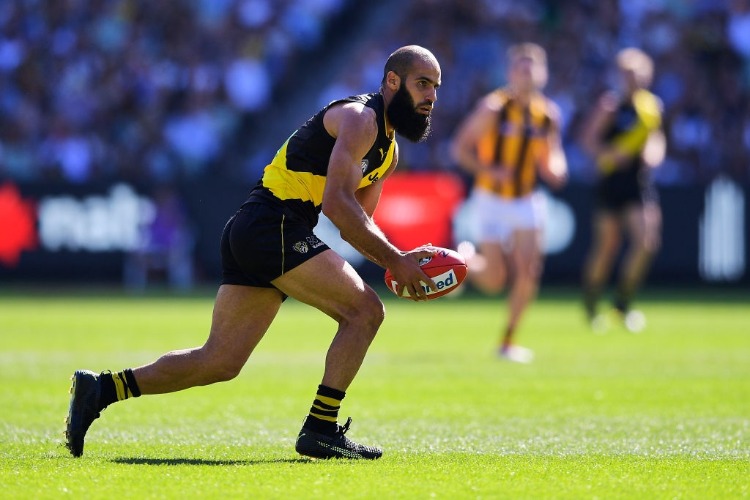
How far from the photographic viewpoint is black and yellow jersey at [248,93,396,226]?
6.89 meters

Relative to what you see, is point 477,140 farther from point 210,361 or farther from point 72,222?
point 72,222

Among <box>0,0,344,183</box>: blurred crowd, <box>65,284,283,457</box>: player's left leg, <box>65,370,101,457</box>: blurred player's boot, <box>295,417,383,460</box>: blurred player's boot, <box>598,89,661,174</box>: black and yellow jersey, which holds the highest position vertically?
<box>0,0,344,183</box>: blurred crowd

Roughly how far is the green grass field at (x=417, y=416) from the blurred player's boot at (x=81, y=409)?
115 millimetres

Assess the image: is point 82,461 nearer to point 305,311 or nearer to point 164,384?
point 164,384

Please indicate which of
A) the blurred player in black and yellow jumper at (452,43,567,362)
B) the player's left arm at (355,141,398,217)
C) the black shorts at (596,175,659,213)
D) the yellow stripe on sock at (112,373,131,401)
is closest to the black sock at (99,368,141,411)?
the yellow stripe on sock at (112,373,131,401)

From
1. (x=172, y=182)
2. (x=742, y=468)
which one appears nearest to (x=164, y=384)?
(x=742, y=468)

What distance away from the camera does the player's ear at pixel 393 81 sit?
6.90 metres

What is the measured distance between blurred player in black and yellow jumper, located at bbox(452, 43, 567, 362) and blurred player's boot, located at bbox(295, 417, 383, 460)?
5.87 metres

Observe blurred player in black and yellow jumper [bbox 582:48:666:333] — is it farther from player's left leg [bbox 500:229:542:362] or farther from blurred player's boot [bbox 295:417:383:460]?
blurred player's boot [bbox 295:417:383:460]

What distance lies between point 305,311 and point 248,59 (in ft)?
25.5

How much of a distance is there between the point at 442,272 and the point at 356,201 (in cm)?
63

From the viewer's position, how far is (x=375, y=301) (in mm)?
6777

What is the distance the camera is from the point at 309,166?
6930 millimetres

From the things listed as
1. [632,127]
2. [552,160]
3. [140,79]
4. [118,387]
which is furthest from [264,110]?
[118,387]
